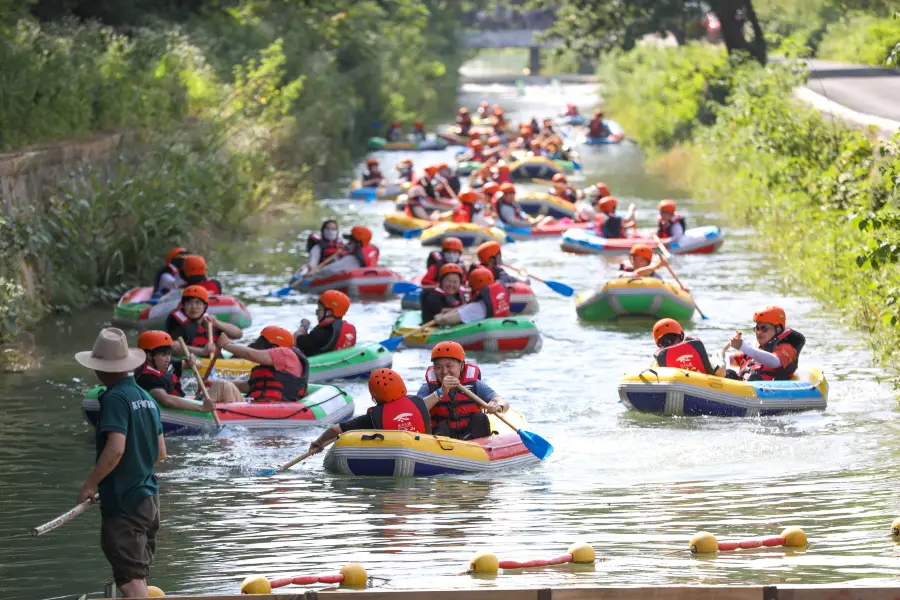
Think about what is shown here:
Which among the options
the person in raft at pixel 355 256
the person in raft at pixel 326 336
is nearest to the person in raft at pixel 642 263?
the person in raft at pixel 355 256

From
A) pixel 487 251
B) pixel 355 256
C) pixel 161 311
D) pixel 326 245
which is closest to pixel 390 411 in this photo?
pixel 487 251

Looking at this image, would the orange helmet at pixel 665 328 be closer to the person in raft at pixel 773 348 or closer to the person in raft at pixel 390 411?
the person in raft at pixel 773 348

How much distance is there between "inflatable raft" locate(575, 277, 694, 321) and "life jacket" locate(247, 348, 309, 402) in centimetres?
630

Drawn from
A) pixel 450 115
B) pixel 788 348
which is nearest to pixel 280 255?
pixel 788 348

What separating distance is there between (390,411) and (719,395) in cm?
357

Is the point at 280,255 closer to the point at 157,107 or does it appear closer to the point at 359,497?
the point at 157,107

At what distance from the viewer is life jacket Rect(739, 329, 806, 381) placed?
44.9ft

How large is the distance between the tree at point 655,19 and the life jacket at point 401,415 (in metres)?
26.7

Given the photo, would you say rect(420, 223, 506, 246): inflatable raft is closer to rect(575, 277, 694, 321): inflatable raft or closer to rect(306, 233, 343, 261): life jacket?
rect(306, 233, 343, 261): life jacket

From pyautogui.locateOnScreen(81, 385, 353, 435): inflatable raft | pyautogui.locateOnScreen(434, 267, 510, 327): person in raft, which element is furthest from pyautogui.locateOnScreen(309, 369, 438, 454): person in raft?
pyautogui.locateOnScreen(434, 267, 510, 327): person in raft

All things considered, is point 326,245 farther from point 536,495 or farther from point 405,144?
point 405,144

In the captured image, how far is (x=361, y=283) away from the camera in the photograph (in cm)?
2088

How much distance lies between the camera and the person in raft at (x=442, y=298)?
17344mm

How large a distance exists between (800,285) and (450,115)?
140 ft
